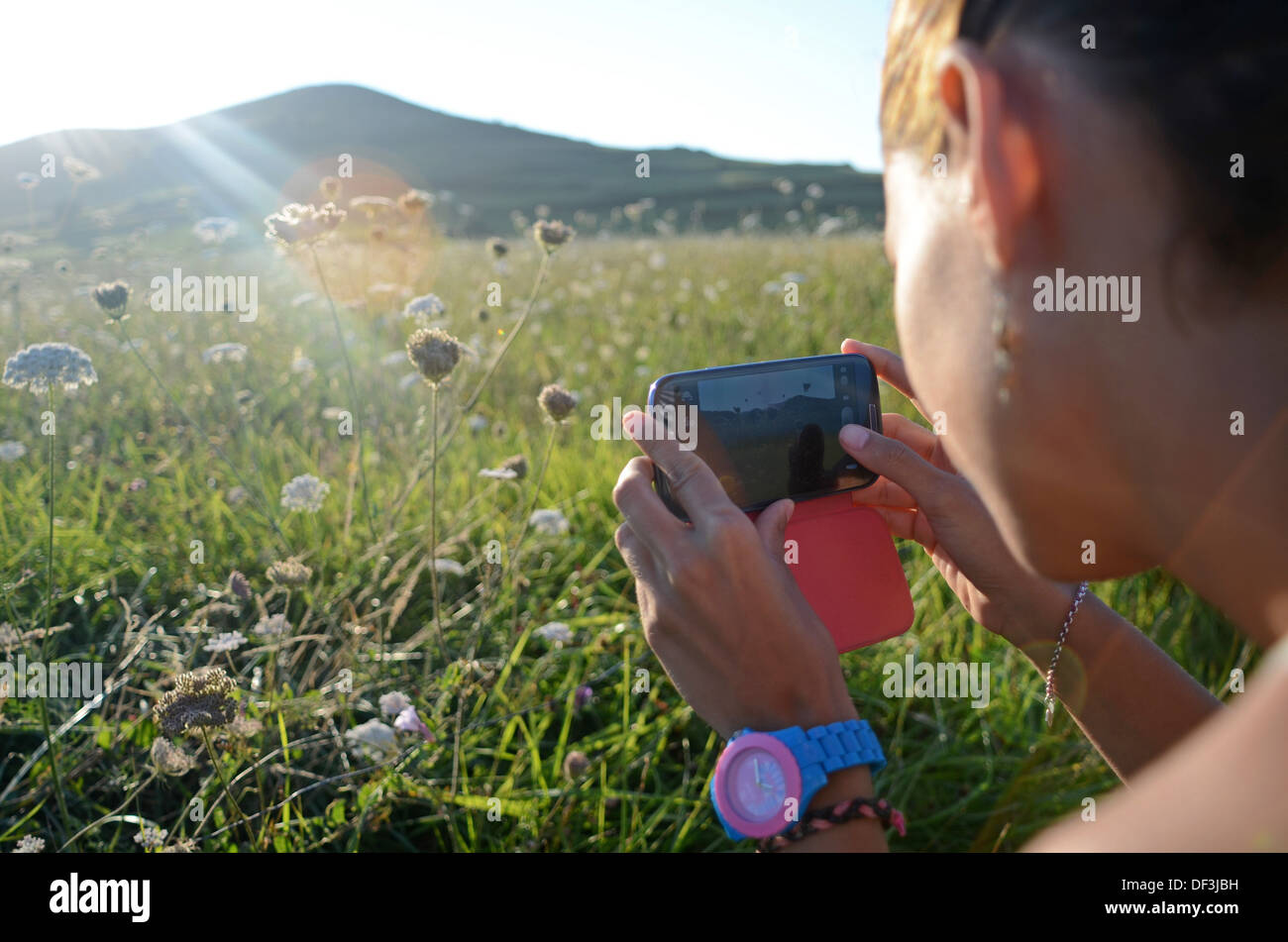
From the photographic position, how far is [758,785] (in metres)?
0.93

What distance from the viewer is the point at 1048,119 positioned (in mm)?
594

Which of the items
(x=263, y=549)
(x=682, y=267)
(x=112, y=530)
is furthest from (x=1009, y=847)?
(x=682, y=267)

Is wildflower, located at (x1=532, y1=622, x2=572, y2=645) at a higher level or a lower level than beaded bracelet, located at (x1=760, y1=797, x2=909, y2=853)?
lower

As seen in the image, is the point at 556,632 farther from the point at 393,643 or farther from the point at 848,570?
the point at 848,570

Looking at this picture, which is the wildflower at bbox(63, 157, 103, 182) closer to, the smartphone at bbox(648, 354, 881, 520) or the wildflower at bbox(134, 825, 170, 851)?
the wildflower at bbox(134, 825, 170, 851)

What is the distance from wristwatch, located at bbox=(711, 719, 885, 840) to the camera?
35.3 inches

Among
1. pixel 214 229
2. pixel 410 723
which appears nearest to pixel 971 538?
pixel 410 723

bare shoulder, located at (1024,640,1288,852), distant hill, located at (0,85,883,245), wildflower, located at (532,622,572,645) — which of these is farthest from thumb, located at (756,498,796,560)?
distant hill, located at (0,85,883,245)

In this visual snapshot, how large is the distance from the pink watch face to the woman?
46 mm

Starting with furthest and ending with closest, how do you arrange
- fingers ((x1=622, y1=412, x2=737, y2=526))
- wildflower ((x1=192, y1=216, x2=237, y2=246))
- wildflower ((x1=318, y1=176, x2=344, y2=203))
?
wildflower ((x1=192, y1=216, x2=237, y2=246))
wildflower ((x1=318, y1=176, x2=344, y2=203))
fingers ((x1=622, y1=412, x2=737, y2=526))

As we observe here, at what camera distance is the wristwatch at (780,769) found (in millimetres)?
896

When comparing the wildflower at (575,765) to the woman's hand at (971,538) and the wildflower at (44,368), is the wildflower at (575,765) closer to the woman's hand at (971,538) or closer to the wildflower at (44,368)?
the woman's hand at (971,538)

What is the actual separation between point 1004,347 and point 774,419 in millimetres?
680

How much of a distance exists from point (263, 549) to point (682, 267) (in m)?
4.48
